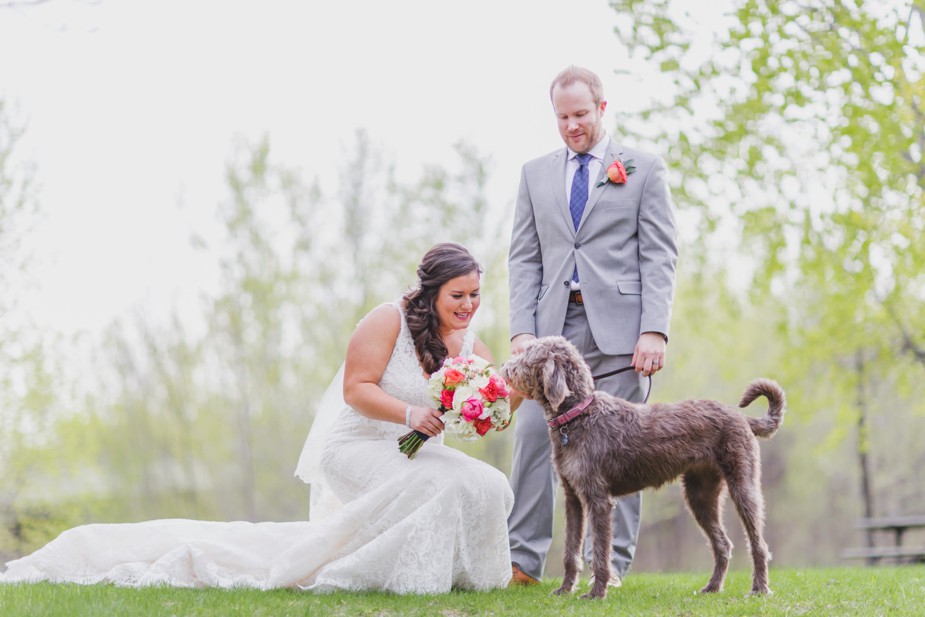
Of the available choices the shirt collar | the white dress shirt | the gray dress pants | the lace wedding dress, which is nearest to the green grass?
the lace wedding dress

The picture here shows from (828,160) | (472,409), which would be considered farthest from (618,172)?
(828,160)

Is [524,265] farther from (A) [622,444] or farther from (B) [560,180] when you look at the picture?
(A) [622,444]

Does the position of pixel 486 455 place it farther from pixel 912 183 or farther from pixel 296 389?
pixel 912 183

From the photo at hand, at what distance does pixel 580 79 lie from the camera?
236 inches

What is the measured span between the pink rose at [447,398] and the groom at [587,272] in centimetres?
56

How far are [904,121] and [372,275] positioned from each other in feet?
48.8

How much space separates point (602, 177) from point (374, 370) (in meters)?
1.98

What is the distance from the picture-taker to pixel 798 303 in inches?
976

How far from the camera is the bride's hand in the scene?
5.78m

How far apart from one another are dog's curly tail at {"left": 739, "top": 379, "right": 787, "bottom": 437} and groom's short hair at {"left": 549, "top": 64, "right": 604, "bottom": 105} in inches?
82.5

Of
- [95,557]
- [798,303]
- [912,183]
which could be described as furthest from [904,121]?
[798,303]

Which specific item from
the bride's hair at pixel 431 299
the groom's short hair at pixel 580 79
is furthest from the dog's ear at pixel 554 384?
the groom's short hair at pixel 580 79

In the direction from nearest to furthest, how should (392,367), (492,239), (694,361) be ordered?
1. (392,367)
2. (492,239)
3. (694,361)

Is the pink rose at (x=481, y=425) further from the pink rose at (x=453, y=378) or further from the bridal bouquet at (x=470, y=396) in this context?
the pink rose at (x=453, y=378)
